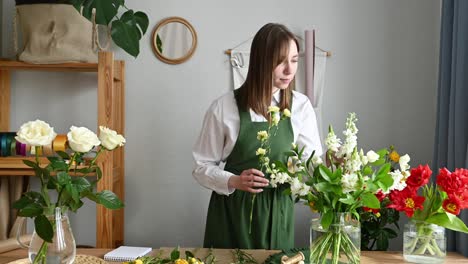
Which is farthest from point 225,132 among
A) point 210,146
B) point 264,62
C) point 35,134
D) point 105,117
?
point 35,134

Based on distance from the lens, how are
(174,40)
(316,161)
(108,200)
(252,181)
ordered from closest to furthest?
1. (108,200)
2. (316,161)
3. (252,181)
4. (174,40)

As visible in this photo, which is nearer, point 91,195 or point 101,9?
point 91,195

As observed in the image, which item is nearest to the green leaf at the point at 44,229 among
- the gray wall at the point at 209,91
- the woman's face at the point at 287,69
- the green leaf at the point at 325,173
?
the green leaf at the point at 325,173

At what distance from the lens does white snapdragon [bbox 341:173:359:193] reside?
1236 millimetres

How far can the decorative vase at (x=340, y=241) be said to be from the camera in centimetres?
131

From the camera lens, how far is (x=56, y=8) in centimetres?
262

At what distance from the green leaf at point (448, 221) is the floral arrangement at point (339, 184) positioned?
0.79 feet

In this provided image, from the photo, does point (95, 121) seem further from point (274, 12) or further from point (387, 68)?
point (387, 68)

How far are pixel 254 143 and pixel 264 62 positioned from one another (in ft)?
1.05

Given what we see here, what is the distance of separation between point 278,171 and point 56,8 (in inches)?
68.7

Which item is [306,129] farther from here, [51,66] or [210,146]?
[51,66]

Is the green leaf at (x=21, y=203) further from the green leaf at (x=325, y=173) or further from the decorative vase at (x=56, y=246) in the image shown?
the green leaf at (x=325, y=173)

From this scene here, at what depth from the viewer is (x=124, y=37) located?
2676 millimetres

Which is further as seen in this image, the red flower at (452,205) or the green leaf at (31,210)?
Answer: the red flower at (452,205)
